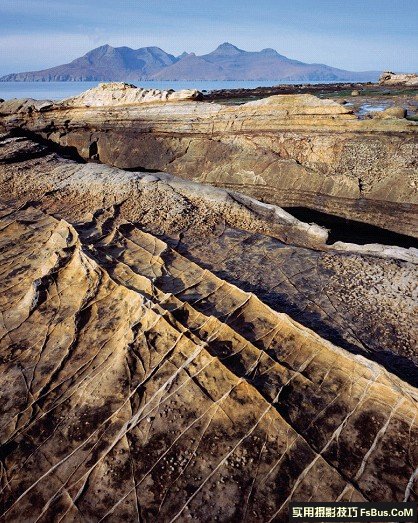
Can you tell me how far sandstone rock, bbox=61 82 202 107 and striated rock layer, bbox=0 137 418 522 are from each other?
10839 millimetres

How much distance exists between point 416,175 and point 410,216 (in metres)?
1.48

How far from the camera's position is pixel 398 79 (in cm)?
5500

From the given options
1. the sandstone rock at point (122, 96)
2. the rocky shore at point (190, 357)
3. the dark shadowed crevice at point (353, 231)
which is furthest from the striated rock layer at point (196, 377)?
the sandstone rock at point (122, 96)

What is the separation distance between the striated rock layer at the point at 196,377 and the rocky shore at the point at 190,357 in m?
0.02

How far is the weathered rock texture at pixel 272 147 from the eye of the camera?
12.9 m

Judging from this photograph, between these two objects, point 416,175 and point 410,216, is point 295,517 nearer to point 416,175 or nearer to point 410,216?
point 410,216

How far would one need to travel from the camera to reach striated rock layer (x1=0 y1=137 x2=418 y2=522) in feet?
12.6

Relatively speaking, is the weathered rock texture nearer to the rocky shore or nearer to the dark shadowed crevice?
the dark shadowed crevice

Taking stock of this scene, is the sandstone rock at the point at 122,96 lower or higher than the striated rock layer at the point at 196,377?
higher

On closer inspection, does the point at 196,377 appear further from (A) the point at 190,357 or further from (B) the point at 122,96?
(B) the point at 122,96

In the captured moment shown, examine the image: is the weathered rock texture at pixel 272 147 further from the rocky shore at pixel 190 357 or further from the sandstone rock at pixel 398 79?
the sandstone rock at pixel 398 79

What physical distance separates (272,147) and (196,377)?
1187 cm

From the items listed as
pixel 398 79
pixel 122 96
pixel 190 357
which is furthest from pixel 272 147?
pixel 398 79

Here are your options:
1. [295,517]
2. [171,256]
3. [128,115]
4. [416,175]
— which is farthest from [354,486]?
[128,115]
